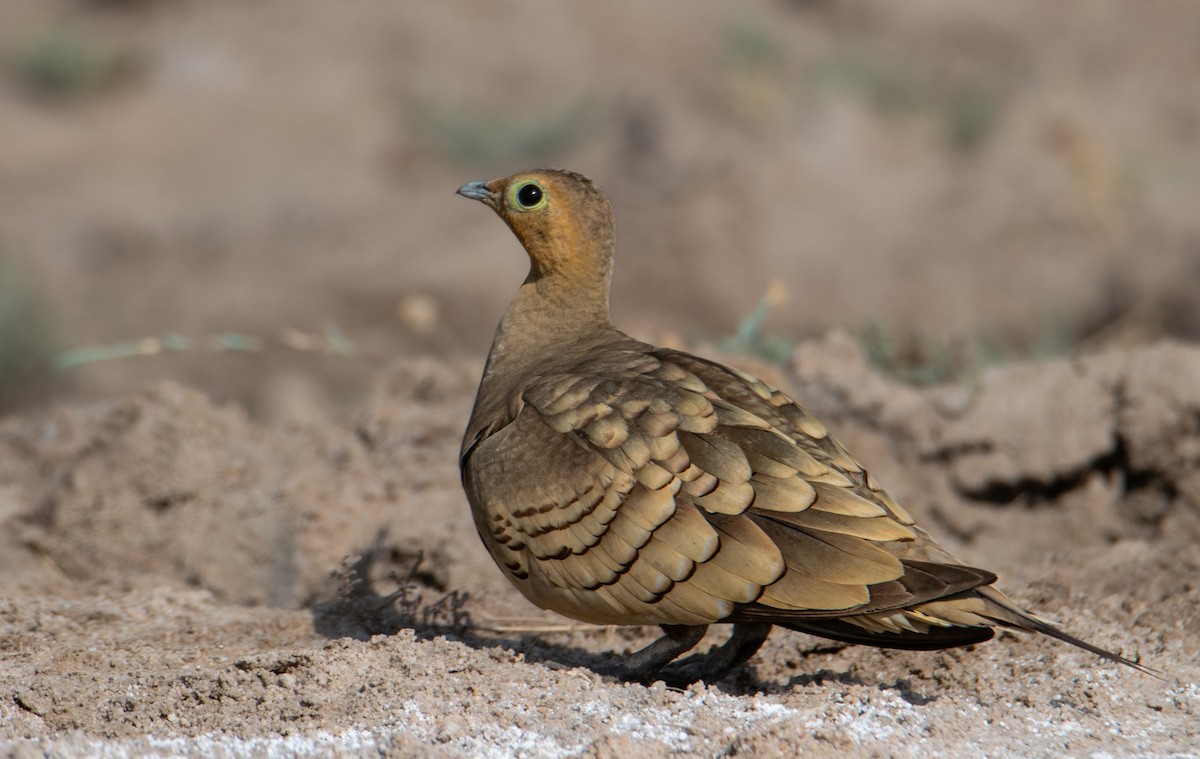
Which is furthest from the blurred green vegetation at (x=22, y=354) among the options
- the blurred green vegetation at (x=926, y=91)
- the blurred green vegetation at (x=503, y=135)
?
the blurred green vegetation at (x=926, y=91)

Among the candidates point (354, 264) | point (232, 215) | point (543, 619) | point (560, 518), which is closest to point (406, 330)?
point (354, 264)

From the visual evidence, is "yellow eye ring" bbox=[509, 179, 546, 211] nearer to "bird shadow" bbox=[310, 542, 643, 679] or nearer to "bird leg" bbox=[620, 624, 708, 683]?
"bird shadow" bbox=[310, 542, 643, 679]

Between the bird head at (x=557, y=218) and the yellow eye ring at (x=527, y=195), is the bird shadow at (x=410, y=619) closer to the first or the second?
the bird head at (x=557, y=218)

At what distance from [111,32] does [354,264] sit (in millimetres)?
9623

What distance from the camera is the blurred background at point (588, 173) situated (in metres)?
10.0

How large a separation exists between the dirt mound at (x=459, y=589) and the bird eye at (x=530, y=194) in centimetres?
131

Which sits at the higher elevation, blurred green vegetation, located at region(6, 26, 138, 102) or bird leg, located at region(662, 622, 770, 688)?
blurred green vegetation, located at region(6, 26, 138, 102)

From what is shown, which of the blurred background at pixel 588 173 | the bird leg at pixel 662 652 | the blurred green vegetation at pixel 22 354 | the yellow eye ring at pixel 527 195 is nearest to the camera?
the bird leg at pixel 662 652

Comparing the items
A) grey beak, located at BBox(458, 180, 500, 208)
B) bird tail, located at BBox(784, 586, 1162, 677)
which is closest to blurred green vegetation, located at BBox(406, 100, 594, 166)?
grey beak, located at BBox(458, 180, 500, 208)

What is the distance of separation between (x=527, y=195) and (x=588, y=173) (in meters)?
8.31

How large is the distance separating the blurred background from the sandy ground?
56 mm

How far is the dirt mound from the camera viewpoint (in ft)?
10.2

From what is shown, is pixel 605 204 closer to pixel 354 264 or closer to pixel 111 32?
pixel 354 264

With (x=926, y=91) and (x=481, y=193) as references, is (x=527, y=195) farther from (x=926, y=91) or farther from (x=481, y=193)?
(x=926, y=91)
